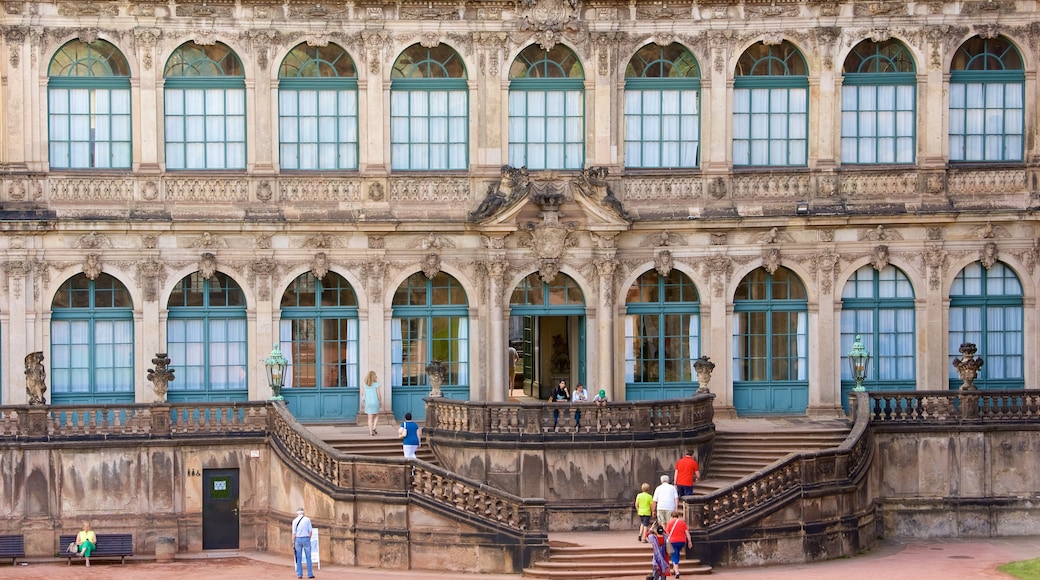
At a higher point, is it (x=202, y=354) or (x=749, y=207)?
(x=749, y=207)

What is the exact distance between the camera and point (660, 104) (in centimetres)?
4547

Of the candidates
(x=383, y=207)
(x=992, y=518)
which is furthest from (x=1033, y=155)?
(x=383, y=207)

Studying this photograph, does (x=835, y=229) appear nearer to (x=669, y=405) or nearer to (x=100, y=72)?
(x=669, y=405)

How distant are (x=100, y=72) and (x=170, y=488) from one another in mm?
10170

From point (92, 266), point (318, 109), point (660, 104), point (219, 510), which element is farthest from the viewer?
point (660, 104)

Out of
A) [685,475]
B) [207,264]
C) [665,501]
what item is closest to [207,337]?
[207,264]

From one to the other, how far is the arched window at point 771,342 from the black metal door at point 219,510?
40.7ft

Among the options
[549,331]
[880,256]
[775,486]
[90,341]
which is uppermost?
[880,256]

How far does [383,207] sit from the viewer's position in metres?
44.8

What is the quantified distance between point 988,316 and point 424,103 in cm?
1416

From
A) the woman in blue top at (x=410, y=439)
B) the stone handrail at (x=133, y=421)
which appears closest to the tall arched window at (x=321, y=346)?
the stone handrail at (x=133, y=421)

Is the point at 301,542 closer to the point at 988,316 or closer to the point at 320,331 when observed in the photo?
the point at 320,331

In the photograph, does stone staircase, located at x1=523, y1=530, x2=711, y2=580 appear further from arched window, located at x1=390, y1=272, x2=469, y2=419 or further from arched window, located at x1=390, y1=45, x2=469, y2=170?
arched window, located at x1=390, y1=45, x2=469, y2=170

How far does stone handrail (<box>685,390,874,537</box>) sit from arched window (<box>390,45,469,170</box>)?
11623 millimetres
